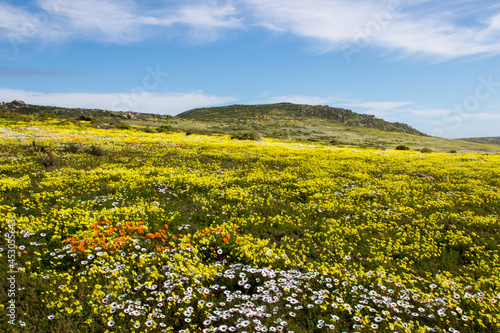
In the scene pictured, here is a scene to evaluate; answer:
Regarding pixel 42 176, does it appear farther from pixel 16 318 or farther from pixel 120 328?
pixel 120 328

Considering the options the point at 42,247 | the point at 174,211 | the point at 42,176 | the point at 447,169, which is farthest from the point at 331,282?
the point at 447,169

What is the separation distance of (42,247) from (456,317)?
10475mm

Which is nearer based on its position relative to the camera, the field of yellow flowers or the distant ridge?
the field of yellow flowers

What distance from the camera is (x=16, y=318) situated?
5020 mm

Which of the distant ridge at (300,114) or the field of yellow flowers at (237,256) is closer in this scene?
the field of yellow flowers at (237,256)

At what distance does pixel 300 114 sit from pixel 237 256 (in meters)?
160

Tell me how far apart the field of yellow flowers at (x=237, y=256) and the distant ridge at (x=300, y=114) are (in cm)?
12760

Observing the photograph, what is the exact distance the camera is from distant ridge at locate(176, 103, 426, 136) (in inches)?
5898

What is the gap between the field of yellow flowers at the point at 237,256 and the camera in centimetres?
548

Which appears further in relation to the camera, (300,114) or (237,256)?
(300,114)

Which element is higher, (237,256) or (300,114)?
(300,114)

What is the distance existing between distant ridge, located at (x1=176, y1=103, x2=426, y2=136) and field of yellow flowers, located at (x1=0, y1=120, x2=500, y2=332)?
12760cm

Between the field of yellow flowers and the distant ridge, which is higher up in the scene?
the distant ridge

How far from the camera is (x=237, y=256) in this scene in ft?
25.7
